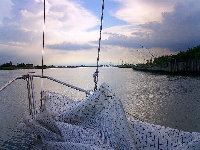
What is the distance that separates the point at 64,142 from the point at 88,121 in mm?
583

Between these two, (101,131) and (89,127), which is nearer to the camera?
(101,131)

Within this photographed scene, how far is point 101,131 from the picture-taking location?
281 cm

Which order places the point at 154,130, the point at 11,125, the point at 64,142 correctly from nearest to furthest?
the point at 64,142
the point at 154,130
the point at 11,125

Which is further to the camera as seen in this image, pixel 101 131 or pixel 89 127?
pixel 89 127

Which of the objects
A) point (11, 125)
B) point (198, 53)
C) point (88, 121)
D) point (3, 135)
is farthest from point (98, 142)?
point (198, 53)

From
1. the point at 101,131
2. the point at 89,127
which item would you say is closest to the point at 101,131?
the point at 101,131

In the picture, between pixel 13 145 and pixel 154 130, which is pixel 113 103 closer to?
pixel 154 130

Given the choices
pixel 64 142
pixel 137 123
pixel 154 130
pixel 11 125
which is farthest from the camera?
pixel 11 125

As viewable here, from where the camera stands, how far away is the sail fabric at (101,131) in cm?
263

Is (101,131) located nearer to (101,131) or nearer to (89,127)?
(101,131)

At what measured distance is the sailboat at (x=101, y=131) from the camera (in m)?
2.63

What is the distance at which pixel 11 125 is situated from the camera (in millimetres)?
18266

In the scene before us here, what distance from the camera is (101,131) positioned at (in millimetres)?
2807

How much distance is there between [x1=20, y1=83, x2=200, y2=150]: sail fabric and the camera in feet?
8.63
